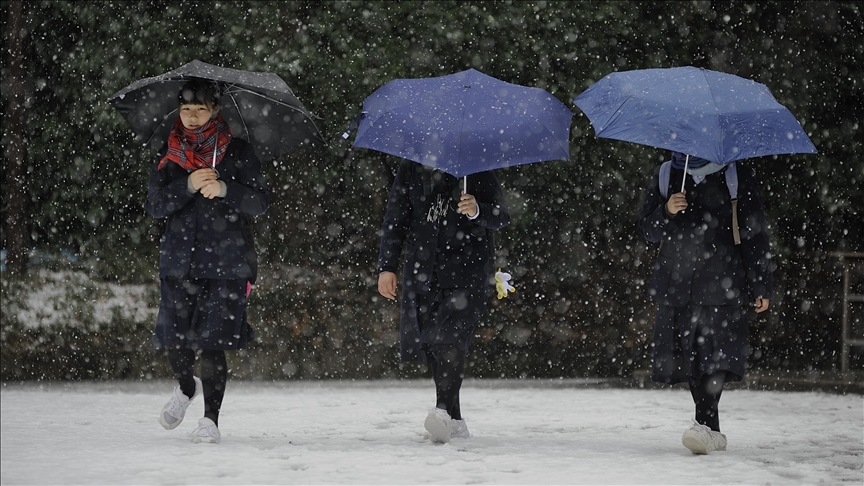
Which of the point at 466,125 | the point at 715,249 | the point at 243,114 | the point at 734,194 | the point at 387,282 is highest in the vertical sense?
the point at 243,114

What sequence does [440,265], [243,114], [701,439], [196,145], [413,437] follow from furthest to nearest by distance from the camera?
[413,437] < [243,114] < [440,265] < [196,145] < [701,439]

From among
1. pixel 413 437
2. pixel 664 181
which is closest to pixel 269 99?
pixel 413 437

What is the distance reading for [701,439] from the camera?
6398 mm

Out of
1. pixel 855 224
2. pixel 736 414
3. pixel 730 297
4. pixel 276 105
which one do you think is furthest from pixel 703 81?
pixel 855 224

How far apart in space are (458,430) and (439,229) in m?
1.18

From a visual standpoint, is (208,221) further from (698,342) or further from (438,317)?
(698,342)

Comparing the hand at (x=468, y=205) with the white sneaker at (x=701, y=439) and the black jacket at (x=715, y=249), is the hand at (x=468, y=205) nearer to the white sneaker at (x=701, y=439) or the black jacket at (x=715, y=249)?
the black jacket at (x=715, y=249)

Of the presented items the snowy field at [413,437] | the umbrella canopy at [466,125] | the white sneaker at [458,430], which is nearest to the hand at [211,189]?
the umbrella canopy at [466,125]

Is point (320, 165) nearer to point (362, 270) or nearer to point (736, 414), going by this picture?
point (362, 270)

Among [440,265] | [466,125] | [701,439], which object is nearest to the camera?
[466,125]

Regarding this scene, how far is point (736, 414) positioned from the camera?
850 centimetres

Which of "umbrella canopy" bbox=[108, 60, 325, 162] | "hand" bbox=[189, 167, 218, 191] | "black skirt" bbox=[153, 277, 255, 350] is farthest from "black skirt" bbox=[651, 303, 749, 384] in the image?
"hand" bbox=[189, 167, 218, 191]

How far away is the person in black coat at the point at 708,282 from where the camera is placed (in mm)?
6465

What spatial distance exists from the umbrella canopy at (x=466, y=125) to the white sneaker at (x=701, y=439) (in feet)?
5.44
